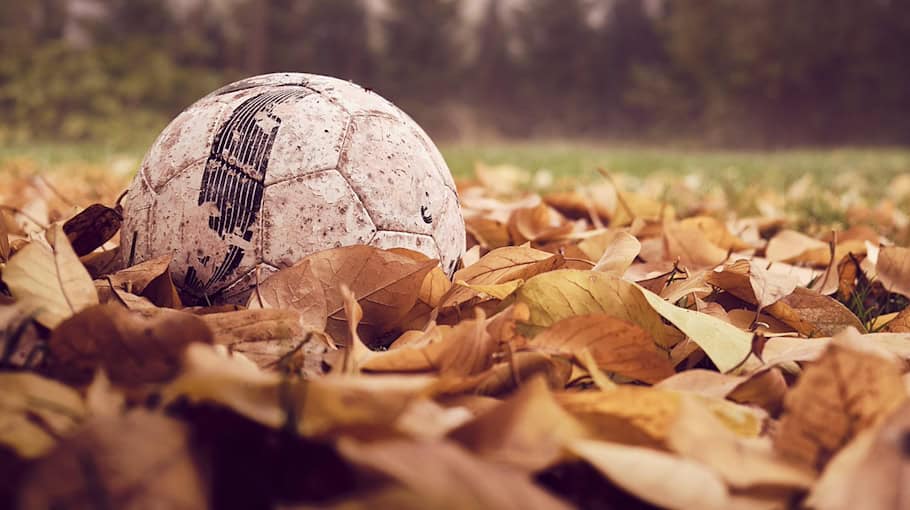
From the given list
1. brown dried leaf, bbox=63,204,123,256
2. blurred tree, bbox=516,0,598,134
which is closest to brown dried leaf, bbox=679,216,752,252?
brown dried leaf, bbox=63,204,123,256

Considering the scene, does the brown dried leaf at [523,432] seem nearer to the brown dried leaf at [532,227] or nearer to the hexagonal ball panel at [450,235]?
the hexagonal ball panel at [450,235]

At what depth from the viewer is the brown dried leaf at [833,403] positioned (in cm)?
89

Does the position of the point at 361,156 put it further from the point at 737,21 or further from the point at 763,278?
the point at 737,21

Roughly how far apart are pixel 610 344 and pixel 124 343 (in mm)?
696

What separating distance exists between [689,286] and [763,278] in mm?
147

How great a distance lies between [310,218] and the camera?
154cm

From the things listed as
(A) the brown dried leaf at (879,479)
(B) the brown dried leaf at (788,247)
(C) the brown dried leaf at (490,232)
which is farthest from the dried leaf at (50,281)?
(B) the brown dried leaf at (788,247)

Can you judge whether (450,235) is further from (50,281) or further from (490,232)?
(50,281)

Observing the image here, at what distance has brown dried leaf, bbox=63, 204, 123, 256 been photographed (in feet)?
5.51

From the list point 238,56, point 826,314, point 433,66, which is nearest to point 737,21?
point 433,66

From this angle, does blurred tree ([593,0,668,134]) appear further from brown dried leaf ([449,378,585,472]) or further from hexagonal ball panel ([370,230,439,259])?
brown dried leaf ([449,378,585,472])

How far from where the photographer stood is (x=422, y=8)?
122 ft

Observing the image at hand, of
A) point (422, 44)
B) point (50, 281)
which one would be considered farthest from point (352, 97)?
A: point (422, 44)

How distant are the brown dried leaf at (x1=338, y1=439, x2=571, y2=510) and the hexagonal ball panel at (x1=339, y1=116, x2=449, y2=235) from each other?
92 centimetres
